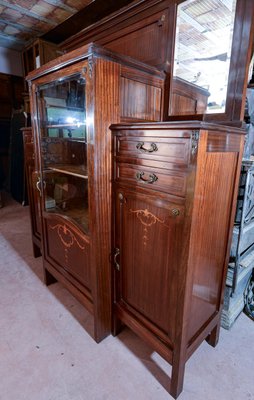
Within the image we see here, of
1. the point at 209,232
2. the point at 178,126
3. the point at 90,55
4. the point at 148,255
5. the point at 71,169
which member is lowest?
the point at 148,255

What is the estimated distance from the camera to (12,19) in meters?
2.69

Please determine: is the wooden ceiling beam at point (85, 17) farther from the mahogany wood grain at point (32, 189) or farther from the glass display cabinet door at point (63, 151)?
the mahogany wood grain at point (32, 189)

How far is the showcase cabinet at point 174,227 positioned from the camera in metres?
0.92

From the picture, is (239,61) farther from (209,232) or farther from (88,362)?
(88,362)

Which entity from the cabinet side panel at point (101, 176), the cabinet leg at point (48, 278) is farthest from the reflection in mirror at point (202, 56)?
the cabinet leg at point (48, 278)

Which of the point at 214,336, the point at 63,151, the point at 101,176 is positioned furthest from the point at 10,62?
the point at 214,336

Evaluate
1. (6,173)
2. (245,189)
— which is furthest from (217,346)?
(6,173)

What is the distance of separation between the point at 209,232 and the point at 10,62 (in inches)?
175

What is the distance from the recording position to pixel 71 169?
5.62 feet

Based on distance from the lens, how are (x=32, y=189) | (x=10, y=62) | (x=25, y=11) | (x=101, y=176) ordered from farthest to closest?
(x=10, y=62) → (x=25, y=11) → (x=32, y=189) → (x=101, y=176)

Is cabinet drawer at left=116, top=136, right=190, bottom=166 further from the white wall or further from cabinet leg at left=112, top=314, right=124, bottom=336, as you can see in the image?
the white wall

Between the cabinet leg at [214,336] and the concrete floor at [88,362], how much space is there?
0.10ft

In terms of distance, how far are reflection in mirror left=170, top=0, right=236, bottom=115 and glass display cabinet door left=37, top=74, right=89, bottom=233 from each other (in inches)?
26.1

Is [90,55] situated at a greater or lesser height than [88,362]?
greater
